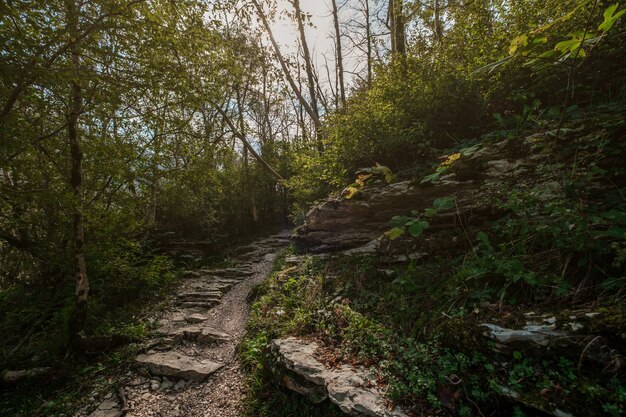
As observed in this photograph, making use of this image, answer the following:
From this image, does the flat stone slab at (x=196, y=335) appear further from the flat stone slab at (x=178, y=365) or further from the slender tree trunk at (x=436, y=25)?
the slender tree trunk at (x=436, y=25)

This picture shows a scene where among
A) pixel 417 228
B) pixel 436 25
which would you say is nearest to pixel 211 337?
pixel 417 228

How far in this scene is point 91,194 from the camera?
5.60 metres

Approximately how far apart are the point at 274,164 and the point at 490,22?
44.7ft

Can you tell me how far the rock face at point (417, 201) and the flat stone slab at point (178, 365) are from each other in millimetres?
3794

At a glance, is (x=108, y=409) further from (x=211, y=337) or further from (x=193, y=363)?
(x=211, y=337)

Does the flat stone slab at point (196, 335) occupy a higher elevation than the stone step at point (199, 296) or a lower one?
lower

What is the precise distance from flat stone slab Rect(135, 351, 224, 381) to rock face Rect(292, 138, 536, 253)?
12.4 feet

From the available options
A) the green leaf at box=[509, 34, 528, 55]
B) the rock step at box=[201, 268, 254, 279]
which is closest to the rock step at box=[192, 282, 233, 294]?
the rock step at box=[201, 268, 254, 279]

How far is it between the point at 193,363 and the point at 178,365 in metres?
0.23

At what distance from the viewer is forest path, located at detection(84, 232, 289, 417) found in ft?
12.6

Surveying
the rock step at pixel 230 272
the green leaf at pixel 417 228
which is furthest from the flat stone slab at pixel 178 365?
the rock step at pixel 230 272

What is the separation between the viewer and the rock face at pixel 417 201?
4.43 meters

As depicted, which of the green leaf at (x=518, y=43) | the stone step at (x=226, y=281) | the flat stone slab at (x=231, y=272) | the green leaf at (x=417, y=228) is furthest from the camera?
the flat stone slab at (x=231, y=272)

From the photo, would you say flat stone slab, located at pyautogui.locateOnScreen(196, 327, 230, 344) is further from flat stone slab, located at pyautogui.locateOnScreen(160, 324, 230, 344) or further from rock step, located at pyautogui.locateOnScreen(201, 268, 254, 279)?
rock step, located at pyautogui.locateOnScreen(201, 268, 254, 279)
